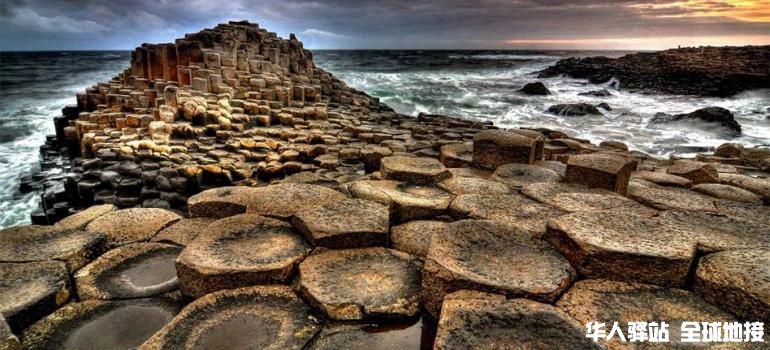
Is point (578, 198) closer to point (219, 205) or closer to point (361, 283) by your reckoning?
point (361, 283)

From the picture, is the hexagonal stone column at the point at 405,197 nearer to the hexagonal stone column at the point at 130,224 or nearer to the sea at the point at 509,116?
the hexagonal stone column at the point at 130,224

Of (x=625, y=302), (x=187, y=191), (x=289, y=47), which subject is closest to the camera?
(x=625, y=302)

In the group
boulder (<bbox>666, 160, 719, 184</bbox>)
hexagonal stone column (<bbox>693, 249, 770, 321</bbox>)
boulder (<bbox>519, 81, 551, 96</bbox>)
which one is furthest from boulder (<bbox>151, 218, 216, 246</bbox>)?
boulder (<bbox>519, 81, 551, 96</bbox>)

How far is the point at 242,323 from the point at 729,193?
3826mm

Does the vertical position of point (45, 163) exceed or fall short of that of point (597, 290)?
it falls short

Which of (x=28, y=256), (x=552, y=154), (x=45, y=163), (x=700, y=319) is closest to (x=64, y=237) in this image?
(x=28, y=256)

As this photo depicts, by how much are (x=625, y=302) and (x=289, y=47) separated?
51.6 feet

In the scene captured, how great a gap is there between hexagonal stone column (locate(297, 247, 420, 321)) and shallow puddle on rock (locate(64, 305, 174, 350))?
705mm

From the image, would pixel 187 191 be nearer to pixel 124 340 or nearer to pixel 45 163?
pixel 124 340

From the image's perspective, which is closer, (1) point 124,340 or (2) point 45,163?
(1) point 124,340

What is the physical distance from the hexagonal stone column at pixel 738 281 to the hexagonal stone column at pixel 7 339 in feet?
9.56

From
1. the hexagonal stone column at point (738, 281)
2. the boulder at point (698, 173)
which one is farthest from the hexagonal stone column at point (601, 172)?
the hexagonal stone column at point (738, 281)

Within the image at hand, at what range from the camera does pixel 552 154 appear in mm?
6020

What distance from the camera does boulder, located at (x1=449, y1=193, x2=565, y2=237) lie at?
2510 mm
